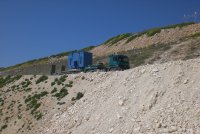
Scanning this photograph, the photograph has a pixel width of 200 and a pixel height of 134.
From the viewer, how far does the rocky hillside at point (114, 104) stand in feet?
71.2

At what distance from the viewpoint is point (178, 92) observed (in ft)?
76.9

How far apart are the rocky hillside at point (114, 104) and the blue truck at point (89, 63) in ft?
17.1

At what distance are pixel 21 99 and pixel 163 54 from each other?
21.5 meters

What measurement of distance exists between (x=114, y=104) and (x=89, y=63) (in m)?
23.0

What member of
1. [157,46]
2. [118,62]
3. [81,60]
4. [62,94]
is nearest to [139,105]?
[62,94]

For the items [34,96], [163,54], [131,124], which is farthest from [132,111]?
[163,54]

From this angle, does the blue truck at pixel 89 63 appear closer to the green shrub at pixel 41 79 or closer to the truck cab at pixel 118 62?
the truck cab at pixel 118 62

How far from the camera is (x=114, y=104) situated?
26.9 meters

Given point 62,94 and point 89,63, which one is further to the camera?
point 89,63

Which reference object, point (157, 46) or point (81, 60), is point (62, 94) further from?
point (157, 46)

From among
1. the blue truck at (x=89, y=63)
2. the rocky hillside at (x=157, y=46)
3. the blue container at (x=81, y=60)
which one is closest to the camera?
the blue truck at (x=89, y=63)

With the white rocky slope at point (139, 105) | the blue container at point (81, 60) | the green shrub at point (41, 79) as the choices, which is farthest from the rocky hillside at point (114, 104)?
the blue container at point (81, 60)

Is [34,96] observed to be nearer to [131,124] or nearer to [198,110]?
[131,124]

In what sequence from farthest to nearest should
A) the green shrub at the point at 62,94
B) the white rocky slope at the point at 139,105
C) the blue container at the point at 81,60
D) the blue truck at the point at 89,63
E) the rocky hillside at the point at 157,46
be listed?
the rocky hillside at the point at 157,46 < the blue container at the point at 81,60 < the blue truck at the point at 89,63 < the green shrub at the point at 62,94 < the white rocky slope at the point at 139,105
